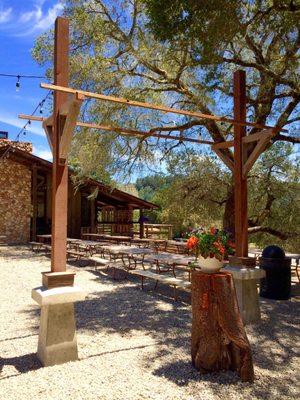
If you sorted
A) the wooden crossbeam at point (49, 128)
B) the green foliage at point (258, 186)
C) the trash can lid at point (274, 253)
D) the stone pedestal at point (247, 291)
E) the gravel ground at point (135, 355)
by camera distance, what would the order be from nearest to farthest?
the gravel ground at point (135, 355) < the wooden crossbeam at point (49, 128) < the stone pedestal at point (247, 291) < the trash can lid at point (274, 253) < the green foliage at point (258, 186)

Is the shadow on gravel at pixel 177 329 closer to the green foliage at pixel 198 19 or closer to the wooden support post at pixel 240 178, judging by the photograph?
the wooden support post at pixel 240 178

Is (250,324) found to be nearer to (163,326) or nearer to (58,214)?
(163,326)

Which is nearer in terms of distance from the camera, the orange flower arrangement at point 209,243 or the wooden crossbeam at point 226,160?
the orange flower arrangement at point 209,243

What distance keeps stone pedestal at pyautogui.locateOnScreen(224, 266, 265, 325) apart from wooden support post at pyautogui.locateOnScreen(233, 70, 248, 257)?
1.02 feet

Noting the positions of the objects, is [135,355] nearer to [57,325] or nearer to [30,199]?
[57,325]

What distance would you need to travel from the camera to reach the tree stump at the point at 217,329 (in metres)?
3.67

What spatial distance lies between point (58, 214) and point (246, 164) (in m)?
2.99

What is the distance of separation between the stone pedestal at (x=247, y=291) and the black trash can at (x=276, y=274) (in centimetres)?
182

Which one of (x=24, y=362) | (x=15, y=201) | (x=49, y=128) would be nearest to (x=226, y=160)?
(x=49, y=128)

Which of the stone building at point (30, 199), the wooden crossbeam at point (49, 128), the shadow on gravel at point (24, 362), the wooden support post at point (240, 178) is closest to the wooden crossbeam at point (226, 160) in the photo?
the wooden support post at point (240, 178)

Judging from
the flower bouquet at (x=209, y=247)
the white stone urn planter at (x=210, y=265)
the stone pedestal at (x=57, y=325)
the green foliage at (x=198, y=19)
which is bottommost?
the stone pedestal at (x=57, y=325)

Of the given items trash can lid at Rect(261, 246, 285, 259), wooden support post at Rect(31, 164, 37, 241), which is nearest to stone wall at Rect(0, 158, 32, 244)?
wooden support post at Rect(31, 164, 37, 241)

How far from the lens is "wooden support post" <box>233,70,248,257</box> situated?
18.8 ft

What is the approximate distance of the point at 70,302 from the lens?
4039 millimetres
